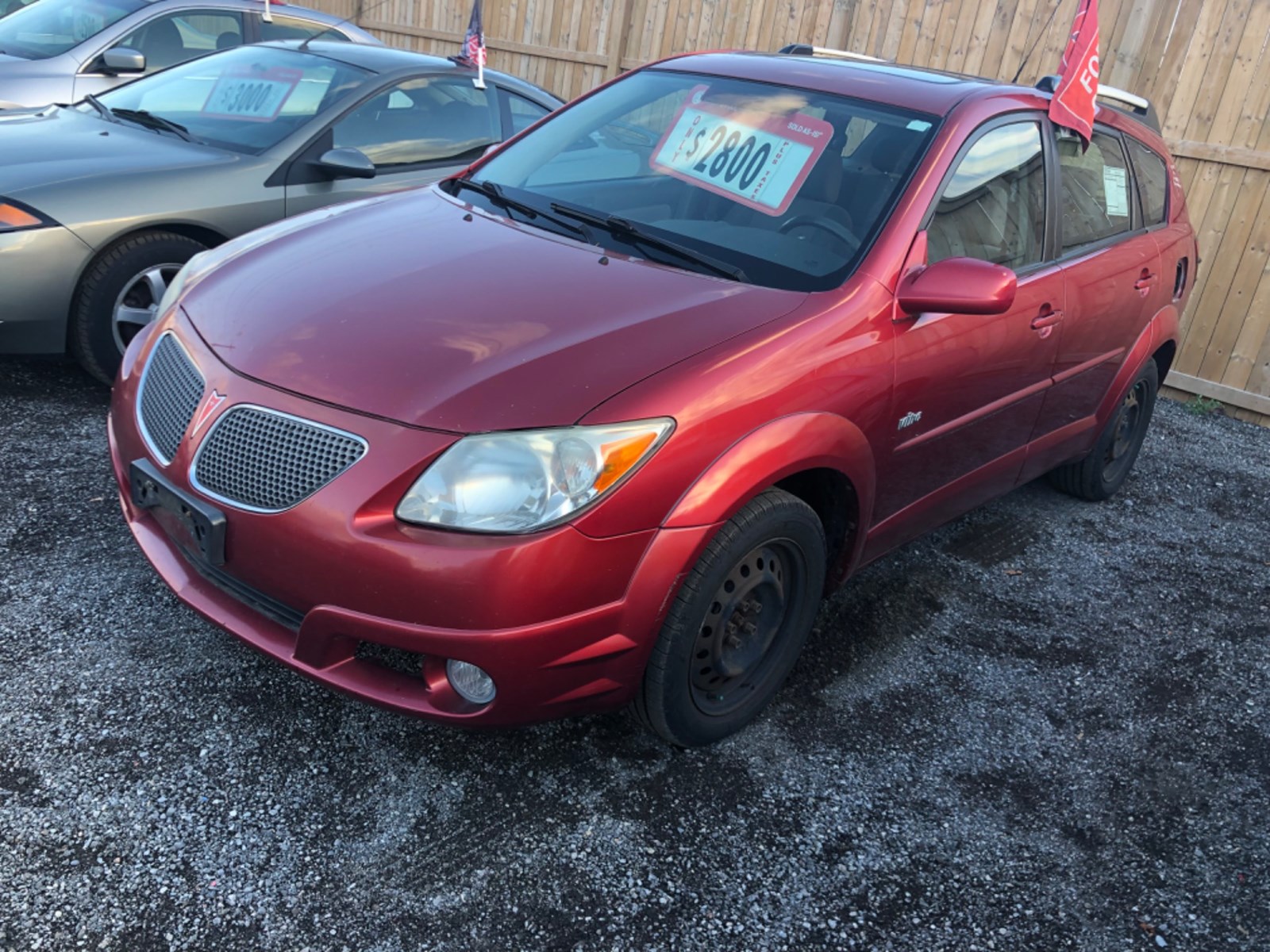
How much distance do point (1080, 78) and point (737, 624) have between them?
2469mm

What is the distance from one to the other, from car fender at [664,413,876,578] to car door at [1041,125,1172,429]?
4.34 ft

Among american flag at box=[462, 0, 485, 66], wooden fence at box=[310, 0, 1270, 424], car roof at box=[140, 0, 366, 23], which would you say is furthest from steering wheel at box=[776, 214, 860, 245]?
car roof at box=[140, 0, 366, 23]

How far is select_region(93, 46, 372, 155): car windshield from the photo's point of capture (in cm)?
480

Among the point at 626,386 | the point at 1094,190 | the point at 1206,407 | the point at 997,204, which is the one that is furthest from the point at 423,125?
the point at 1206,407

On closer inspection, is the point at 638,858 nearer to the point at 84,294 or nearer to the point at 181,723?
the point at 181,723

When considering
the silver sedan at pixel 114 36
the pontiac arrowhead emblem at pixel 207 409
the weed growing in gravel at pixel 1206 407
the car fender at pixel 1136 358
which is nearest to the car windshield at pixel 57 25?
the silver sedan at pixel 114 36

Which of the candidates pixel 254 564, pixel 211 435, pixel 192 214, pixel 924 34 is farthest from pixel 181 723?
pixel 924 34

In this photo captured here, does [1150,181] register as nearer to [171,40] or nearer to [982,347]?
[982,347]

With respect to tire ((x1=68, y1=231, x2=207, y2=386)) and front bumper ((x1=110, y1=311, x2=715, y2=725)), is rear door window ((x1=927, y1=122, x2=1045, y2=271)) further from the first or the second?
tire ((x1=68, y1=231, x2=207, y2=386))

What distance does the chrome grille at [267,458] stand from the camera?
7.42 ft

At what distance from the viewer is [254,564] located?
7.66 ft

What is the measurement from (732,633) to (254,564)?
1202 mm

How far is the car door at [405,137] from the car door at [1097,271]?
2802 mm

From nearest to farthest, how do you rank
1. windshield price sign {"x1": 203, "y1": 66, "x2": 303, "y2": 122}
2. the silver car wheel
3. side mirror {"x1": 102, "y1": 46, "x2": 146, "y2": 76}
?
1. the silver car wheel
2. windshield price sign {"x1": 203, "y1": 66, "x2": 303, "y2": 122}
3. side mirror {"x1": 102, "y1": 46, "x2": 146, "y2": 76}
